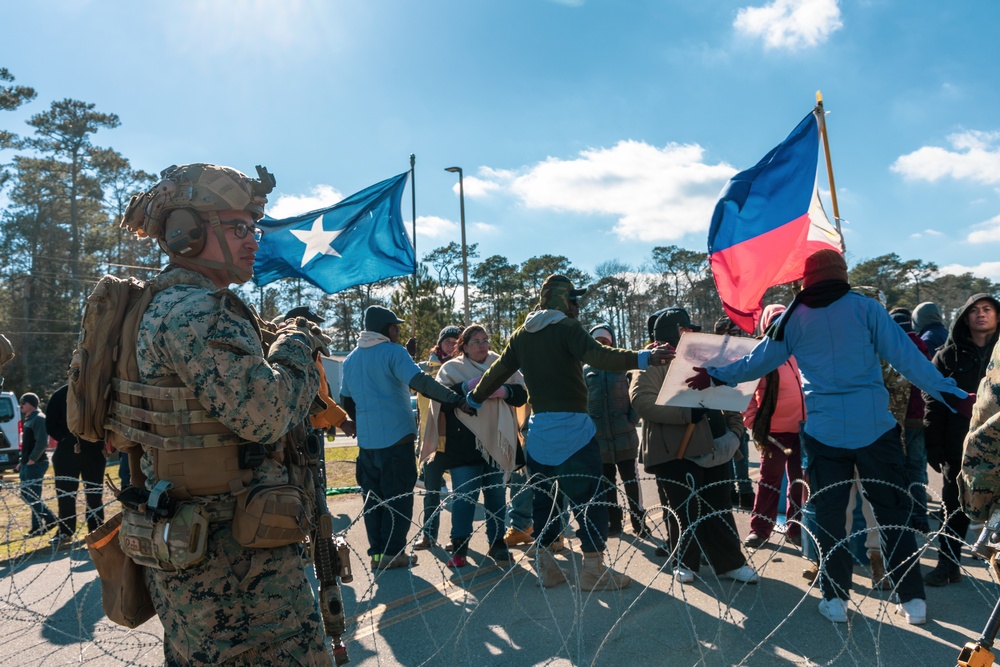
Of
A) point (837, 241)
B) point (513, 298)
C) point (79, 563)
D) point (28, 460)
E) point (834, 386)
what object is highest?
point (513, 298)

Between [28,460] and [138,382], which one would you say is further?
[28,460]

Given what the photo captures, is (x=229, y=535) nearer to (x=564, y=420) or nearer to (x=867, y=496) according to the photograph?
(x=564, y=420)

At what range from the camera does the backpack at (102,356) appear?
2.24 metres

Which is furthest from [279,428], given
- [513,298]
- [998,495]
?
[513,298]

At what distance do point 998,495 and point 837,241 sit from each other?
4.59 meters

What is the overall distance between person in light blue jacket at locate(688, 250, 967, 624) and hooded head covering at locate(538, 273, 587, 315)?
1422mm

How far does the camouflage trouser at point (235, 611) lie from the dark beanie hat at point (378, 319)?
145 inches

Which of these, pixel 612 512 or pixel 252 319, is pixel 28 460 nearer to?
pixel 612 512

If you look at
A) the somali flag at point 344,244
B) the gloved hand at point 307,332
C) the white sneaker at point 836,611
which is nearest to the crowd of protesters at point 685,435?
the white sneaker at point 836,611

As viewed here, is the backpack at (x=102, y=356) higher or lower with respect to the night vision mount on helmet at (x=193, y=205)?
lower

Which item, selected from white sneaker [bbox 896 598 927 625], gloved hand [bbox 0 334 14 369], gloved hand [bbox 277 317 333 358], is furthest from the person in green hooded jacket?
gloved hand [bbox 0 334 14 369]

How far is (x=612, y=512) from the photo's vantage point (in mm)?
6449

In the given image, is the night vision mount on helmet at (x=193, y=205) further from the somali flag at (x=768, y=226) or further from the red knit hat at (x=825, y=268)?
the somali flag at (x=768, y=226)

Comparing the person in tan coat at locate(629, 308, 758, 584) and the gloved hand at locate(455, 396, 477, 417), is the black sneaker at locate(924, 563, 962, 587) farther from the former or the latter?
the gloved hand at locate(455, 396, 477, 417)
